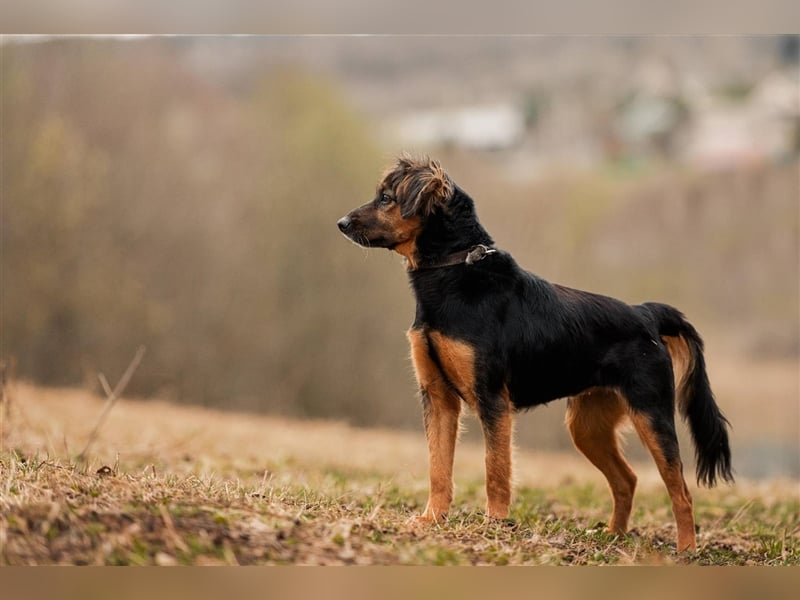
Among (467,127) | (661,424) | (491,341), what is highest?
(467,127)

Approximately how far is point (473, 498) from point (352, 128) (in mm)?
15091

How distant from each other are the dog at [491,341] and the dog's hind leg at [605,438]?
0.38 metres

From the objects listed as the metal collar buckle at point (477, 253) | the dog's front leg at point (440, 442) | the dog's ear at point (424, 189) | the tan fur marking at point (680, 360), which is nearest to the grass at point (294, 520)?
the dog's front leg at point (440, 442)

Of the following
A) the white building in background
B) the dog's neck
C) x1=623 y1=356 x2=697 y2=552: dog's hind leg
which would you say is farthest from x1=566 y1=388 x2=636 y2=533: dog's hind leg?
the white building in background

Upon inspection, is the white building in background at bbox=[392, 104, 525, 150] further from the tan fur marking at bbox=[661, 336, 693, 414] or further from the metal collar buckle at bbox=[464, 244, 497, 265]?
the metal collar buckle at bbox=[464, 244, 497, 265]

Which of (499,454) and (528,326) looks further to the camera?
(528,326)

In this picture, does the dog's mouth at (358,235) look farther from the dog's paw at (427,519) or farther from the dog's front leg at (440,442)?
the dog's paw at (427,519)

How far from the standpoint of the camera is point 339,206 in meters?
22.9

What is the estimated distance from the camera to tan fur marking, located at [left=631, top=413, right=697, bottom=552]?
635 centimetres

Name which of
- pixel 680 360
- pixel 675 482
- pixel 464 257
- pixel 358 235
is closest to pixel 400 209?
pixel 358 235

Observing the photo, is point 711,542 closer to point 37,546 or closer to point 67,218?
point 37,546

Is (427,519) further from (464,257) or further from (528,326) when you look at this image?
(464,257)

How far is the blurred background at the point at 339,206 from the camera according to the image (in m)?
22.1

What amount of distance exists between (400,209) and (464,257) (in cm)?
58
